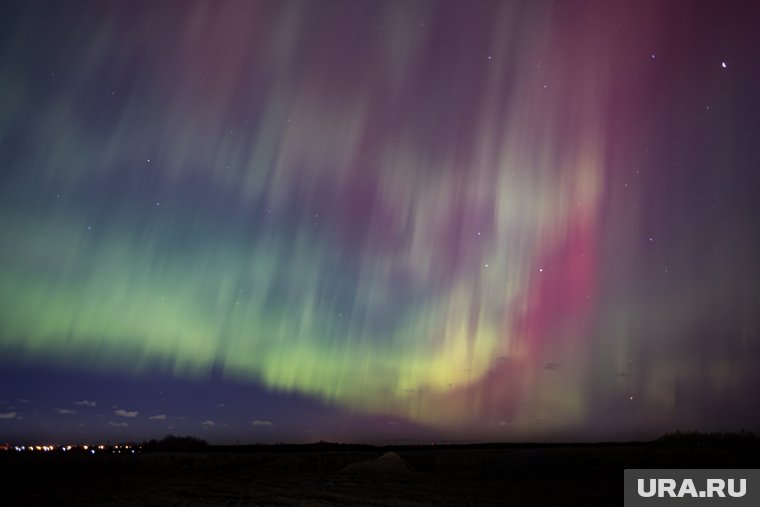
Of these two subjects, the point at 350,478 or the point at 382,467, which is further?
the point at 382,467

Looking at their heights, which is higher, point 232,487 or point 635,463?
point 635,463

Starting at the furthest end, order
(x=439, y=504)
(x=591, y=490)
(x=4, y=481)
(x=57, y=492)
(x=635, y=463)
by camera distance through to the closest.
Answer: (x=635, y=463), (x=4, y=481), (x=591, y=490), (x=57, y=492), (x=439, y=504)

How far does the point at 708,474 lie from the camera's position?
3944cm

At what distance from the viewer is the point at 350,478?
4903 cm

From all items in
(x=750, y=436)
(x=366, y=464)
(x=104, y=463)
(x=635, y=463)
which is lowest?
(x=104, y=463)

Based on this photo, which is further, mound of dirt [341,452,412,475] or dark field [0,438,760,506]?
mound of dirt [341,452,412,475]

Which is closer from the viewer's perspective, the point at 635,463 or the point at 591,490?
the point at 591,490

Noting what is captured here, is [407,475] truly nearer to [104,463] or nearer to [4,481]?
[4,481]

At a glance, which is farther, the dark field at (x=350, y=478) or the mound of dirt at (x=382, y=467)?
the mound of dirt at (x=382, y=467)

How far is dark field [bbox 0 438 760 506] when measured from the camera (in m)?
34.5

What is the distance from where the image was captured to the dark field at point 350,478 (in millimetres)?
34500

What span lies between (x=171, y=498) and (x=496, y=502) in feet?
63.7

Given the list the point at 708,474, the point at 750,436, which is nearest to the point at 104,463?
the point at 708,474

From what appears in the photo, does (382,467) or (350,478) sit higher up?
(382,467)
